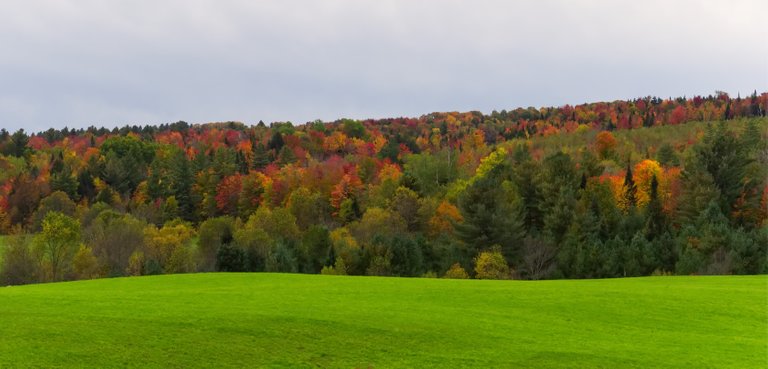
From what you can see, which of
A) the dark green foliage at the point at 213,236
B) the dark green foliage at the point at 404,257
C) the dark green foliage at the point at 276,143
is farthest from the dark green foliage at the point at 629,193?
the dark green foliage at the point at 276,143

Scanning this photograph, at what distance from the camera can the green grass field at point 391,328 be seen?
16953mm

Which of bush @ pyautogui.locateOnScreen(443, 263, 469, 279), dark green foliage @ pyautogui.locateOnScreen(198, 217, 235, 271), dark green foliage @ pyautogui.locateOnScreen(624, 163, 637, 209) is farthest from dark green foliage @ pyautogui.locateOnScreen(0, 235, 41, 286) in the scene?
dark green foliage @ pyautogui.locateOnScreen(624, 163, 637, 209)

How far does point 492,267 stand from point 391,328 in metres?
45.1

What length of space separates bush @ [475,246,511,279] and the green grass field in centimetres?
3426

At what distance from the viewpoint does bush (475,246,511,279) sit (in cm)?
6290

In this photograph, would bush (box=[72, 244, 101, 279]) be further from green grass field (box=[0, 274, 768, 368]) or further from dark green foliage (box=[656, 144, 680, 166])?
dark green foliage (box=[656, 144, 680, 166])

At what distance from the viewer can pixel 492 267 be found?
63.5 meters

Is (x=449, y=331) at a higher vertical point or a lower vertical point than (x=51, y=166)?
lower

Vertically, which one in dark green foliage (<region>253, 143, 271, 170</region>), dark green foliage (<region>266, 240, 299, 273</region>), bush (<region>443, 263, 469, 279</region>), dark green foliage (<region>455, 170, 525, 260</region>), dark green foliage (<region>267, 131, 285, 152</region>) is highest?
dark green foliage (<region>267, 131, 285, 152</region>)

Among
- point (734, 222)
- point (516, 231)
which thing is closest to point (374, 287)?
point (516, 231)

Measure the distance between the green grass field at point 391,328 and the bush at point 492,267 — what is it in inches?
1349

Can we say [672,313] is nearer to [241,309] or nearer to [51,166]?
[241,309]

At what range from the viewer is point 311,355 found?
17.3m

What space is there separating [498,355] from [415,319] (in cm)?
444
